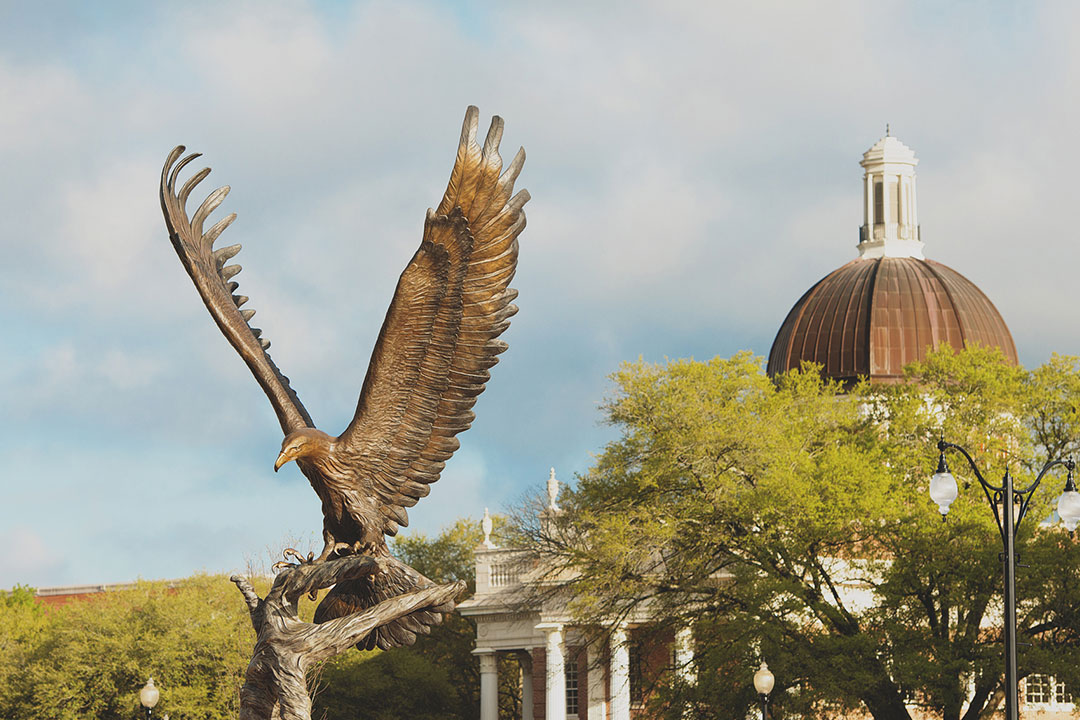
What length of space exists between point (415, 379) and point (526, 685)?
50.4 m

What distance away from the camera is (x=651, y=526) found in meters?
37.2

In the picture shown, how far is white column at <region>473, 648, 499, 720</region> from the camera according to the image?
6062cm

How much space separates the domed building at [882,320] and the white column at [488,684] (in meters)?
14.1

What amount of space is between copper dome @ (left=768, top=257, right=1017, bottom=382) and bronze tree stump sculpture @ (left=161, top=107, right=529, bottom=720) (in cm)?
4706

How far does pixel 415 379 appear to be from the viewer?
1339 cm

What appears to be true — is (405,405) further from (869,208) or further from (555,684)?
(869,208)

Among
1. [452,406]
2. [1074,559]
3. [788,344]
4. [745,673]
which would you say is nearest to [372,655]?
[788,344]

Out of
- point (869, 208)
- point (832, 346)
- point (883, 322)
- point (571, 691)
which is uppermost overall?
point (869, 208)

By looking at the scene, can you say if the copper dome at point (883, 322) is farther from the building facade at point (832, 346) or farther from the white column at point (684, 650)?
the white column at point (684, 650)

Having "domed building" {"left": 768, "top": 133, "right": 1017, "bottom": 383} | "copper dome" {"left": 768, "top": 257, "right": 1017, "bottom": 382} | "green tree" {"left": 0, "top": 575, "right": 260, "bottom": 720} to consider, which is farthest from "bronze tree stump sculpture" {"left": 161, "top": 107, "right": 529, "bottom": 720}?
"copper dome" {"left": 768, "top": 257, "right": 1017, "bottom": 382}

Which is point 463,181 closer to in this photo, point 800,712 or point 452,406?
A: point 452,406

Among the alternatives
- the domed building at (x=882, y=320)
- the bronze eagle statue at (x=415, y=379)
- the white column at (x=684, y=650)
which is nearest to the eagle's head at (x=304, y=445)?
the bronze eagle statue at (x=415, y=379)

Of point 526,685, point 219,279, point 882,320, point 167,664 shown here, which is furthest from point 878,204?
point 219,279

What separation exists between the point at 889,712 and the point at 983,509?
455cm
